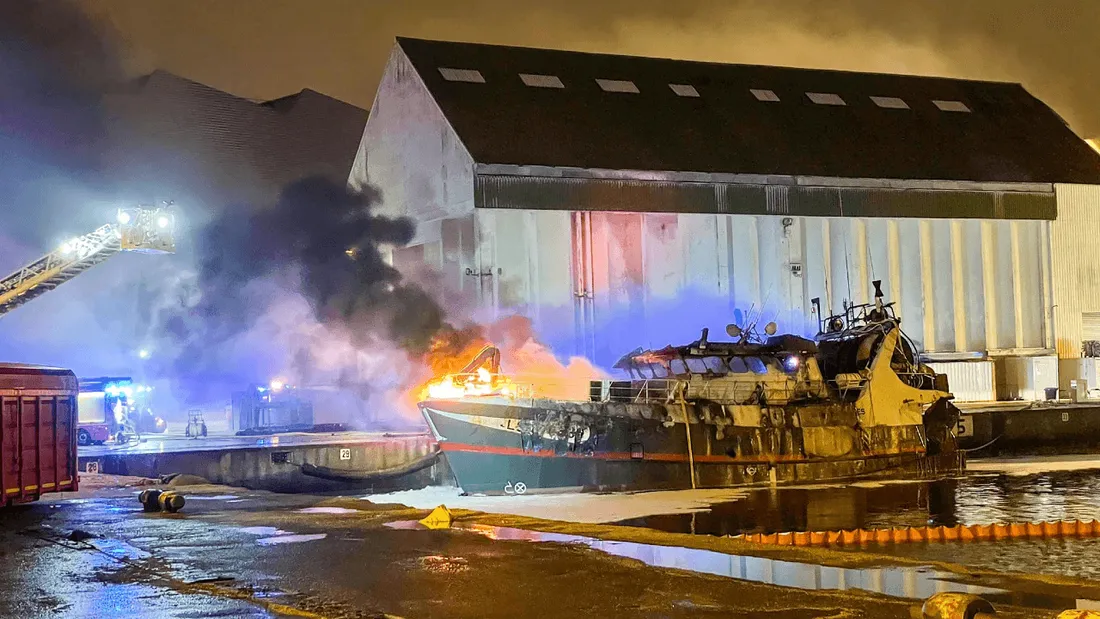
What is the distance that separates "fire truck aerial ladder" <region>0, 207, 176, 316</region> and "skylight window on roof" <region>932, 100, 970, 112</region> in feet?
106

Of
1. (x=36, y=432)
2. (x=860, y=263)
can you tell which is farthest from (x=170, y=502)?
(x=860, y=263)

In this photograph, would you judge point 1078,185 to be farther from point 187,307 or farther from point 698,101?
point 187,307

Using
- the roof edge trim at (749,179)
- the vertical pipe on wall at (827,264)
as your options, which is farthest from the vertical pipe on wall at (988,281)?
the vertical pipe on wall at (827,264)

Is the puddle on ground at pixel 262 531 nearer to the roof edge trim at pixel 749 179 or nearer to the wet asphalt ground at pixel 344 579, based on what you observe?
the wet asphalt ground at pixel 344 579

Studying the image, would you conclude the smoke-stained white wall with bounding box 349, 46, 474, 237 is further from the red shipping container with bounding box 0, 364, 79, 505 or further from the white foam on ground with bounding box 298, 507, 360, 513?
the white foam on ground with bounding box 298, 507, 360, 513

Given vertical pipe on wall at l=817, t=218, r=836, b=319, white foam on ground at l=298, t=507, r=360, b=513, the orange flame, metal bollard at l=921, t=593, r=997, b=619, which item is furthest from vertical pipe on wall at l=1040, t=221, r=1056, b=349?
metal bollard at l=921, t=593, r=997, b=619

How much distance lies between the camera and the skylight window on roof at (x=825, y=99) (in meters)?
46.2

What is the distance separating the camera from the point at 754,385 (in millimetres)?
27578

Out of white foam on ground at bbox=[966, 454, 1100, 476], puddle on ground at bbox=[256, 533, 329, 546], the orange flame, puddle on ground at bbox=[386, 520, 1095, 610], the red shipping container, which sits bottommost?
white foam on ground at bbox=[966, 454, 1100, 476]

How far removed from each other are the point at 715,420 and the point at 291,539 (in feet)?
48.2

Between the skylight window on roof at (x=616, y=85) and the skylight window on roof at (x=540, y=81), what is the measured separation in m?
1.70

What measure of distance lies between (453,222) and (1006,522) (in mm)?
21959

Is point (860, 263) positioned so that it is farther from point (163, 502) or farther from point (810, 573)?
point (810, 573)

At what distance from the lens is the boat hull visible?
2525cm
